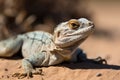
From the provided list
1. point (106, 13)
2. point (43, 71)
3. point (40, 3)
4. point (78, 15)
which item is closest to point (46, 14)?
point (40, 3)

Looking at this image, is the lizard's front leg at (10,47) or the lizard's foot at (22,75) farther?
the lizard's front leg at (10,47)

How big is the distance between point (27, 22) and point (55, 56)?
9.75 meters

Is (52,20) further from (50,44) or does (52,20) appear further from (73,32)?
(73,32)

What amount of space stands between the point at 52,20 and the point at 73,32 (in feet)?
39.6

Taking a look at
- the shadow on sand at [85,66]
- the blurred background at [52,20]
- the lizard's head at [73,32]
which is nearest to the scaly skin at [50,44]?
the lizard's head at [73,32]

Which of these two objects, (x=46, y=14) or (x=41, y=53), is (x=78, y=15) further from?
(x=41, y=53)

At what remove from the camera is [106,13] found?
29.0 m

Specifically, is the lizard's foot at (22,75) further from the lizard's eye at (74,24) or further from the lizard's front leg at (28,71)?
the lizard's eye at (74,24)

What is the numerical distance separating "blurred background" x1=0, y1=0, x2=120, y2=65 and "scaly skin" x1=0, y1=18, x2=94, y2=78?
5224 mm

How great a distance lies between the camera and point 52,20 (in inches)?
816

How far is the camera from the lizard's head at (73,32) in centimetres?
856

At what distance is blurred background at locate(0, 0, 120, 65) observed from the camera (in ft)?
58.0

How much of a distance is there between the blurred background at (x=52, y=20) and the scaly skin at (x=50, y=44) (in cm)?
522

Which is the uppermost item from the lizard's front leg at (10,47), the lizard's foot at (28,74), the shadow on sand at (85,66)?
the lizard's front leg at (10,47)
